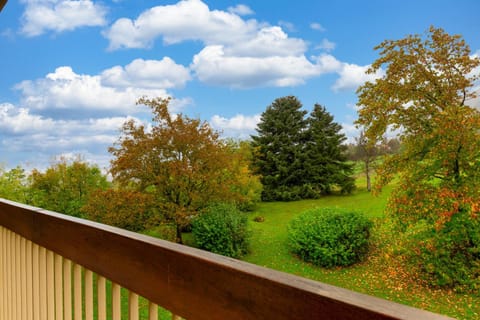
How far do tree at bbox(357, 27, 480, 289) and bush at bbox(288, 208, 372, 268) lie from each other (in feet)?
2.22

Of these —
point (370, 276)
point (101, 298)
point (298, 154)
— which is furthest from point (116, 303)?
point (298, 154)

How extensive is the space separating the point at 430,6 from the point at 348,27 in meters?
1.60

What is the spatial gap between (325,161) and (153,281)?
11.1m

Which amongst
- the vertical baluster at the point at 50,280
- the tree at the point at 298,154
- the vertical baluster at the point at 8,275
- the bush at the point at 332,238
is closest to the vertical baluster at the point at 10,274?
the vertical baluster at the point at 8,275

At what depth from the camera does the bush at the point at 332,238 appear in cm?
519

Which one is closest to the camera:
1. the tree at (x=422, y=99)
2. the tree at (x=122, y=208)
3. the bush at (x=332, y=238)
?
the tree at (x=422, y=99)

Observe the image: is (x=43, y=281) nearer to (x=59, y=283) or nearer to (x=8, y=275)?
(x=59, y=283)

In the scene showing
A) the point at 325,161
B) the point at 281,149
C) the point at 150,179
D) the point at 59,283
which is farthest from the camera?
the point at 281,149

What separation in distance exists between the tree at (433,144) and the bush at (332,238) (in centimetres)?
68

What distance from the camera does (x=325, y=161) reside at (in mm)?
11180

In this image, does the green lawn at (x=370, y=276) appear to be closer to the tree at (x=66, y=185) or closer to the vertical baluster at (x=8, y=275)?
the tree at (x=66, y=185)

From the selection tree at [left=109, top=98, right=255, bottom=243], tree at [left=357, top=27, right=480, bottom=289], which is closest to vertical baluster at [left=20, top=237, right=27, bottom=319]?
tree at [left=357, top=27, right=480, bottom=289]

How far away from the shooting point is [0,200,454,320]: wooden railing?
11.6 inches

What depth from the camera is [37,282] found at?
909 millimetres
